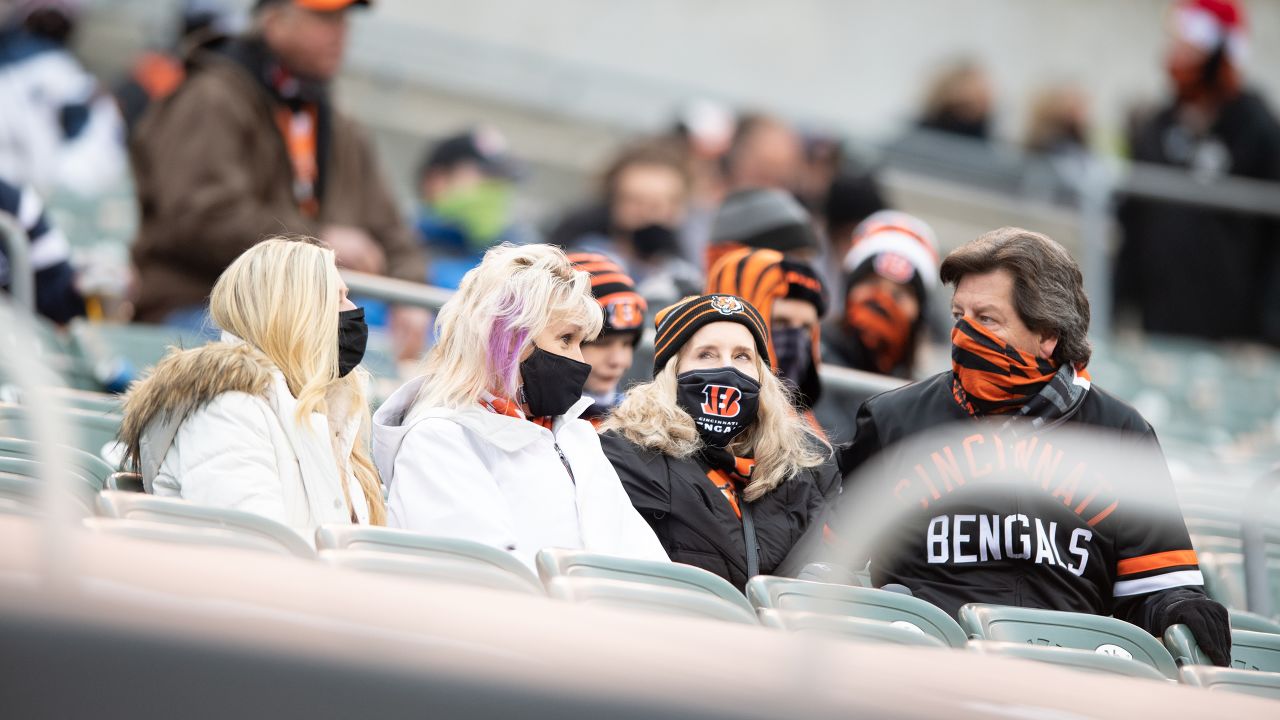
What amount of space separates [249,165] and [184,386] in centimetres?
280

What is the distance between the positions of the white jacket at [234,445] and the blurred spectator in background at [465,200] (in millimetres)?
3943

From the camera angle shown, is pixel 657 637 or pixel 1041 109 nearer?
pixel 657 637

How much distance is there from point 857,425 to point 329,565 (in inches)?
74.1

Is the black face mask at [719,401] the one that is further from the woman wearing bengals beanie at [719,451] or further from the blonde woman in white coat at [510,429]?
the blonde woman in white coat at [510,429]

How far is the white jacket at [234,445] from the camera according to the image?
3.71m

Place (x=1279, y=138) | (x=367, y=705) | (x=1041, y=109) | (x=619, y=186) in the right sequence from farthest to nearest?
(x=1041, y=109) < (x=1279, y=138) < (x=619, y=186) < (x=367, y=705)

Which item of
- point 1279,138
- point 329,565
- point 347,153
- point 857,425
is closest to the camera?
point 329,565

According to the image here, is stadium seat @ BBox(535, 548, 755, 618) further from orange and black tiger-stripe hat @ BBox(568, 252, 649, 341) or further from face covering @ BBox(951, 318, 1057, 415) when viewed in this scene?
orange and black tiger-stripe hat @ BBox(568, 252, 649, 341)

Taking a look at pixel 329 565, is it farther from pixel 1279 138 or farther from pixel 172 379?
pixel 1279 138

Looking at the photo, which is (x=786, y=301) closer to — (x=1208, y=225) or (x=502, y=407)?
(x=502, y=407)

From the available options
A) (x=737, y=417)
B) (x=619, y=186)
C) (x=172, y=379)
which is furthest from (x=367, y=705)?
(x=619, y=186)

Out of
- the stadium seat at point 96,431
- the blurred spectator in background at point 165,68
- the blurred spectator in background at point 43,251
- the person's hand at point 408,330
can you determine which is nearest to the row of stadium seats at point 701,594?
the stadium seat at point 96,431

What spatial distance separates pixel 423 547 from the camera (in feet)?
10.9

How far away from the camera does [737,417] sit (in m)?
4.35
